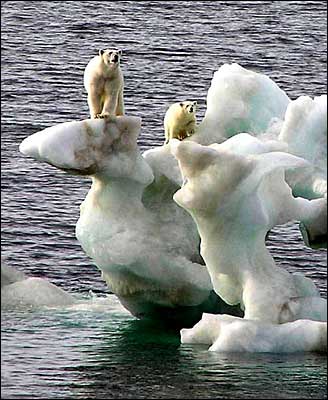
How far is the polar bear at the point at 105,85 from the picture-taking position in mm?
26609

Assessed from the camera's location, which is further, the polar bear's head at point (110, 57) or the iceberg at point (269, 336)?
the polar bear's head at point (110, 57)

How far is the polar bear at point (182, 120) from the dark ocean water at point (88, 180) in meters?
2.40

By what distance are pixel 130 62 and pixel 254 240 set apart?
21419 millimetres

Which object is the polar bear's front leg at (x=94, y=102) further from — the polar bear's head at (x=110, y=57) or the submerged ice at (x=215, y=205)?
the submerged ice at (x=215, y=205)

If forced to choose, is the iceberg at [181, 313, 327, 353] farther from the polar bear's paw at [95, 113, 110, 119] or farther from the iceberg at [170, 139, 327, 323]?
the polar bear's paw at [95, 113, 110, 119]

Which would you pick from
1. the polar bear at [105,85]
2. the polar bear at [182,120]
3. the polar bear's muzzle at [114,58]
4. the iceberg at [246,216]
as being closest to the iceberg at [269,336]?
the iceberg at [246,216]

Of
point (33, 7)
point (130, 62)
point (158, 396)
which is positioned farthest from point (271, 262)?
point (33, 7)

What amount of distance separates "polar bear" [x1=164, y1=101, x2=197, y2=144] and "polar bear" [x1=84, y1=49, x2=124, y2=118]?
0.66m

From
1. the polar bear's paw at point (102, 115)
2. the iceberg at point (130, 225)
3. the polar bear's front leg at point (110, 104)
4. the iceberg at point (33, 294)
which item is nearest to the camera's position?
the iceberg at point (130, 225)

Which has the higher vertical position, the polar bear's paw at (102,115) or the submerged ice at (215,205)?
the polar bear's paw at (102,115)

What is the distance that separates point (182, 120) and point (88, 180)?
976 centimetres

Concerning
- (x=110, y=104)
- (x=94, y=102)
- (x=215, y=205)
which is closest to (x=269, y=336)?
(x=215, y=205)

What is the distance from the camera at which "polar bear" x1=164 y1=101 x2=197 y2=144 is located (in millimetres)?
26719

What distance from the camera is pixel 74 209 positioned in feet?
113
